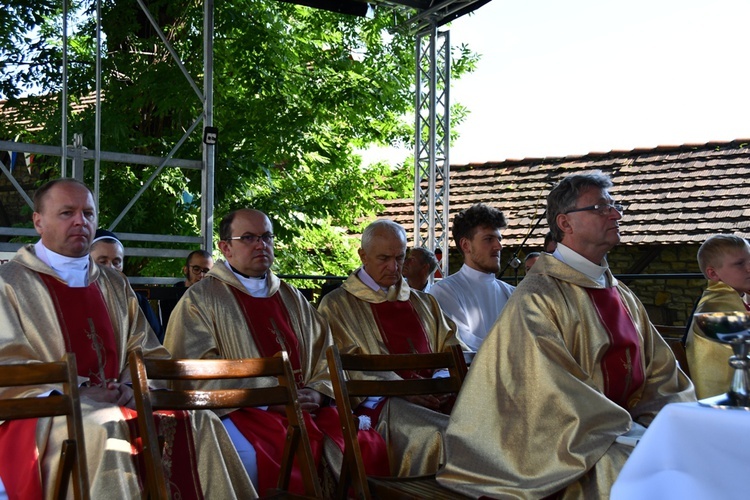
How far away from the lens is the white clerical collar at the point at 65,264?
168 inches

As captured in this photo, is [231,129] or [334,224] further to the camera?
[334,224]

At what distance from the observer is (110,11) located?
33.0ft

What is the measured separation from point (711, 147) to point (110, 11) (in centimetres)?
908

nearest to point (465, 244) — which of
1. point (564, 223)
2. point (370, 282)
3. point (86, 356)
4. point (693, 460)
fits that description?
point (370, 282)

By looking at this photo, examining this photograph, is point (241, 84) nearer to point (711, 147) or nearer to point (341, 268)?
point (341, 268)

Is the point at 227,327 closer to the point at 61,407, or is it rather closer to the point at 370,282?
the point at 370,282

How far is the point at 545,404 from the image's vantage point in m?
3.42

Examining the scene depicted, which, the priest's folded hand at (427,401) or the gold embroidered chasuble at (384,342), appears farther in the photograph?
the priest's folded hand at (427,401)

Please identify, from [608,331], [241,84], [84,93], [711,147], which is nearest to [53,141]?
[84,93]

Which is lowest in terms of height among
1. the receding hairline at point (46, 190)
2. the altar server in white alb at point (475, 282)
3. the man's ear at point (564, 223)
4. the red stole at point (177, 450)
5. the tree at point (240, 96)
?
the red stole at point (177, 450)

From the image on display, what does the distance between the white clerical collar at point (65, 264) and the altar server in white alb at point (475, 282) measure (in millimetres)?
2387

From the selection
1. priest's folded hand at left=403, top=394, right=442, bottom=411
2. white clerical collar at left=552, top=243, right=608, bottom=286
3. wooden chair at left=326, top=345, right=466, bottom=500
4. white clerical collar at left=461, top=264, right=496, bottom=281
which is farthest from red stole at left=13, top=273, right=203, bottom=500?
white clerical collar at left=461, top=264, right=496, bottom=281

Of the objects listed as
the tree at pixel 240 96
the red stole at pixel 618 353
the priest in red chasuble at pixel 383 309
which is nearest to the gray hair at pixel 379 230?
the priest in red chasuble at pixel 383 309

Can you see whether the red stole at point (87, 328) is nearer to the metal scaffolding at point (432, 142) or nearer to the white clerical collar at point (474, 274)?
the white clerical collar at point (474, 274)
